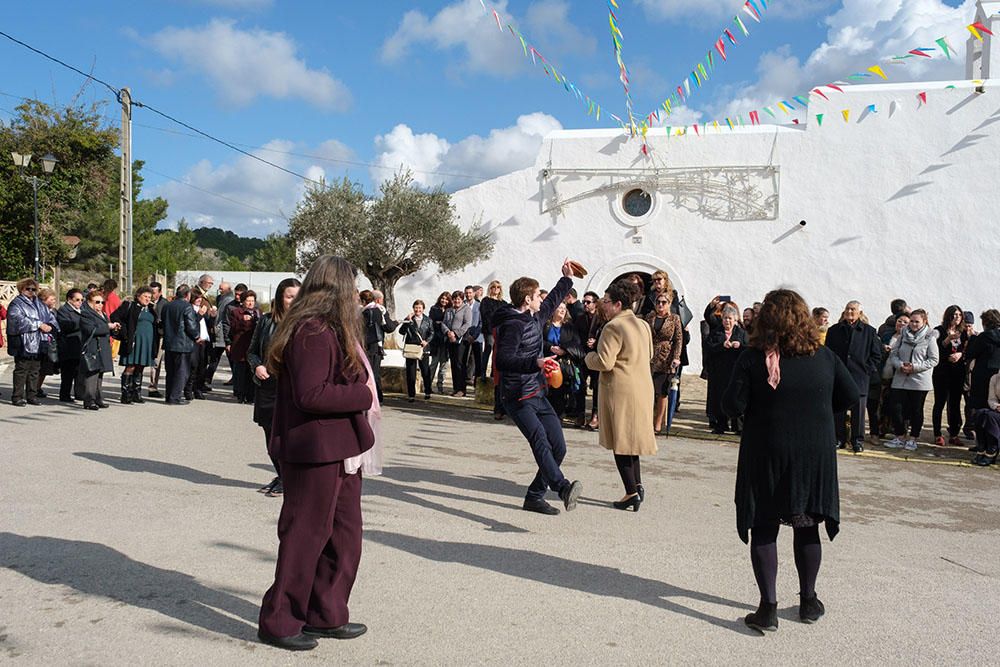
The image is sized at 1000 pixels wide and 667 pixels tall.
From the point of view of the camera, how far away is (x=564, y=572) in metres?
4.92

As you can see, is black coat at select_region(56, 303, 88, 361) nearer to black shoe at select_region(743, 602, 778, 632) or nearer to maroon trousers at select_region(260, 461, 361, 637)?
maroon trousers at select_region(260, 461, 361, 637)

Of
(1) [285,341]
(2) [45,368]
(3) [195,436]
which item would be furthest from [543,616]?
(2) [45,368]

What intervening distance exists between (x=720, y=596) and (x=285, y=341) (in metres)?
2.74

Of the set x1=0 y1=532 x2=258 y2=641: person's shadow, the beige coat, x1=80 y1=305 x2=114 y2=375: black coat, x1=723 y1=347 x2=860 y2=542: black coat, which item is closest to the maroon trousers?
x1=0 y1=532 x2=258 y2=641: person's shadow

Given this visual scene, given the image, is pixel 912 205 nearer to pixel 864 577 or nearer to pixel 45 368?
pixel 864 577

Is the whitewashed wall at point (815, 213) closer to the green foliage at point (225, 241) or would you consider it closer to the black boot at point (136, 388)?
the black boot at point (136, 388)

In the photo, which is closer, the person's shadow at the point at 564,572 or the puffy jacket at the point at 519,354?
the person's shadow at the point at 564,572

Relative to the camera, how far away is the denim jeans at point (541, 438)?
6.33 m

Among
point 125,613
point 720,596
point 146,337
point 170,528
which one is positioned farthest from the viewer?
point 146,337

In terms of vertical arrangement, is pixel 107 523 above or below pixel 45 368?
below

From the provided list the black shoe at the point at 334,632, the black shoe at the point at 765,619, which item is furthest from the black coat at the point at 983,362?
the black shoe at the point at 334,632

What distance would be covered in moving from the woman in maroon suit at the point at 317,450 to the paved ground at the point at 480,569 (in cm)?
18

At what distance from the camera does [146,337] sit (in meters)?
11.9

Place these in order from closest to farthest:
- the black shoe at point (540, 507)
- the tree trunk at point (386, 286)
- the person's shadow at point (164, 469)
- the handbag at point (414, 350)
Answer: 1. the black shoe at point (540, 507)
2. the person's shadow at point (164, 469)
3. the handbag at point (414, 350)
4. the tree trunk at point (386, 286)
